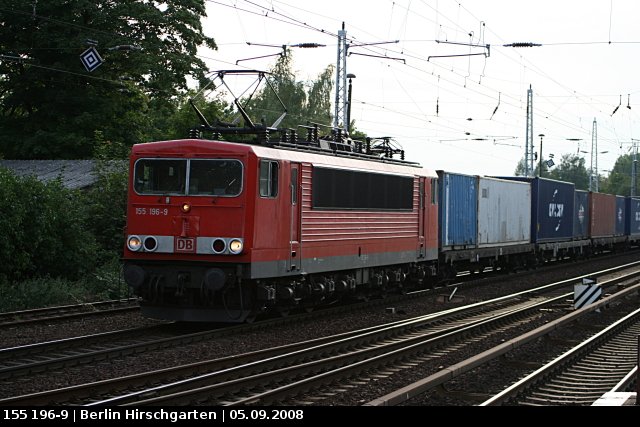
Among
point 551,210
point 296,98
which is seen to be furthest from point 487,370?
point 296,98

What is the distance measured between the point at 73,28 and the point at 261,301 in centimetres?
2487

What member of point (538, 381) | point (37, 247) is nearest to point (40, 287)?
point (37, 247)

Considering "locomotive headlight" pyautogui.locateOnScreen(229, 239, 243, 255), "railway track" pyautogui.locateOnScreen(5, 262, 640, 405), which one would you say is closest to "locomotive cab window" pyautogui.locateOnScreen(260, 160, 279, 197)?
"locomotive headlight" pyautogui.locateOnScreen(229, 239, 243, 255)

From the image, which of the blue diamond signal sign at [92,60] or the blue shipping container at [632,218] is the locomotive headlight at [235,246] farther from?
the blue shipping container at [632,218]

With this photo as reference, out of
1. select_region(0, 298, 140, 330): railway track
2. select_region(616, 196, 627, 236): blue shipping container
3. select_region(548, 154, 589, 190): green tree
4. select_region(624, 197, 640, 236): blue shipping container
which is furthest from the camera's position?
select_region(548, 154, 589, 190): green tree

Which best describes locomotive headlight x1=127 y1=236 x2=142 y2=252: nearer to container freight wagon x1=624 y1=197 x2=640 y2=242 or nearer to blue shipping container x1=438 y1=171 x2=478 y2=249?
A: blue shipping container x1=438 y1=171 x2=478 y2=249

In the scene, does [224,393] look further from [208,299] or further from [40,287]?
[40,287]

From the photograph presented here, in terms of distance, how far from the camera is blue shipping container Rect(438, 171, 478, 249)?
82.8ft

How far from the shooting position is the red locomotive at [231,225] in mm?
14984

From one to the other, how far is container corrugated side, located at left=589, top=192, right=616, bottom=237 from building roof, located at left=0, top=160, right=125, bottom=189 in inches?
907

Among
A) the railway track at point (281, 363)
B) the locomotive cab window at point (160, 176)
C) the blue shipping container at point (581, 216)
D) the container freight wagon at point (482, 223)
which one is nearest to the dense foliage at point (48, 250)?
the locomotive cab window at point (160, 176)

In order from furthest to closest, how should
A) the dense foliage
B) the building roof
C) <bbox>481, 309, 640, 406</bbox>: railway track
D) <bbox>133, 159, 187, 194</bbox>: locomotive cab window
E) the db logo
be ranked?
the building roof, the dense foliage, <bbox>133, 159, 187, 194</bbox>: locomotive cab window, the db logo, <bbox>481, 309, 640, 406</bbox>: railway track

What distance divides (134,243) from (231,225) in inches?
70.7

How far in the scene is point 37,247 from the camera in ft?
70.5
